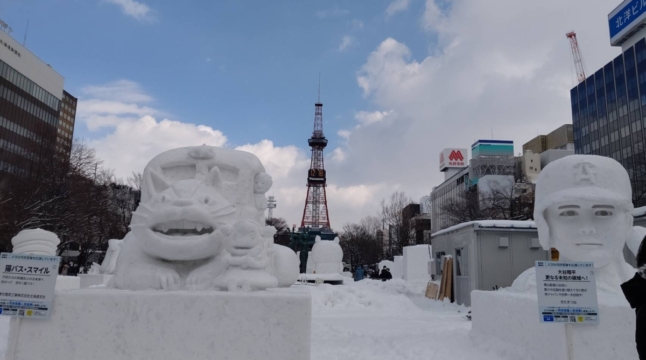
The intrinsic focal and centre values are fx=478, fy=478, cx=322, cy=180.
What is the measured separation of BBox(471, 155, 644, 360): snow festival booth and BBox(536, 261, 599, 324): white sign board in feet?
1.03

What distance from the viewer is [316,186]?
55.5 m

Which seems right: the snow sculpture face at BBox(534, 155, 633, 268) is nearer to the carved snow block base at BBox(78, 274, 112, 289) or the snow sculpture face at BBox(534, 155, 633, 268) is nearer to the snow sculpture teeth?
the snow sculpture teeth

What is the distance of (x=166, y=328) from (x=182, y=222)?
45.2 inches

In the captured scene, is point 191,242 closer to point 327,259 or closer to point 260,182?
point 260,182

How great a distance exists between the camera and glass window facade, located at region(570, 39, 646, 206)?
154 ft

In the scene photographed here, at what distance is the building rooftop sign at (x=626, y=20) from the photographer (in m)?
46.5

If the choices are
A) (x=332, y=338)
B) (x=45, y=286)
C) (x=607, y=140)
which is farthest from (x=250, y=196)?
(x=607, y=140)

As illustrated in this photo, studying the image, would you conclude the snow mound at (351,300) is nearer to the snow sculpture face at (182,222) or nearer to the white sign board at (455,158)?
the snow sculpture face at (182,222)

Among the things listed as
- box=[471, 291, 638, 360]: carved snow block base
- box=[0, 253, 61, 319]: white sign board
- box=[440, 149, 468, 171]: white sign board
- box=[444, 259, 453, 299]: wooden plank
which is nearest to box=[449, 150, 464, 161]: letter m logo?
box=[440, 149, 468, 171]: white sign board

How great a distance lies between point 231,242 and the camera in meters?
4.96

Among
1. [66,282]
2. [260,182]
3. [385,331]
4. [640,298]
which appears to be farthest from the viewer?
[66,282]

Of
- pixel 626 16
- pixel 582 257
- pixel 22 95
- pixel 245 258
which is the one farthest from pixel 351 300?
pixel 626 16

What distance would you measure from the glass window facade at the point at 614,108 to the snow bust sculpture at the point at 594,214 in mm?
43461

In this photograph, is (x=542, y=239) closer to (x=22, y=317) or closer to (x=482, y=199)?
(x=22, y=317)
